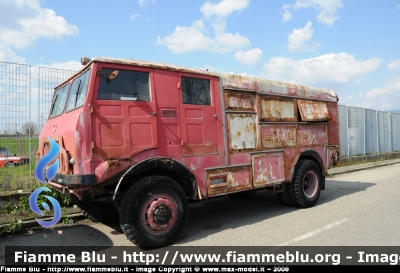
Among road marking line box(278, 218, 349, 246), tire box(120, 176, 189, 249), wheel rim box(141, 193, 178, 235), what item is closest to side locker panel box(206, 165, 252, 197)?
tire box(120, 176, 189, 249)

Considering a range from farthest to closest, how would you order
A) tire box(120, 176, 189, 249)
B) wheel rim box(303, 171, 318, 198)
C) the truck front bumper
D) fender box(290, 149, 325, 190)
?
wheel rim box(303, 171, 318, 198) < fender box(290, 149, 325, 190) < tire box(120, 176, 189, 249) < the truck front bumper

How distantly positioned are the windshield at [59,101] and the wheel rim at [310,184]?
5153mm

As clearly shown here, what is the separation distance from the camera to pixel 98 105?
173 inches

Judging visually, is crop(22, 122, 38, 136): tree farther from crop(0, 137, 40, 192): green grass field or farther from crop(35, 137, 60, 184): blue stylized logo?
crop(35, 137, 60, 184): blue stylized logo

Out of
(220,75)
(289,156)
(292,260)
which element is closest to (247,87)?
(220,75)

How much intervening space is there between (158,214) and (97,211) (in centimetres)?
186

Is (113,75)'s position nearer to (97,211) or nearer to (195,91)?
(195,91)

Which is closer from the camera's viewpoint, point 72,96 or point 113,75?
point 113,75

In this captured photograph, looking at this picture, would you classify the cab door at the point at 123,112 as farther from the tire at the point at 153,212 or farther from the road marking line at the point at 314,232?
the road marking line at the point at 314,232

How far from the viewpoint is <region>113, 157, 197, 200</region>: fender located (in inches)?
176

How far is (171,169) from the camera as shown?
480 centimetres

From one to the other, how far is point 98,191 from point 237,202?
4058 millimetres

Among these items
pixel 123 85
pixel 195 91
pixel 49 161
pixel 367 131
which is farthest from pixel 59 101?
pixel 367 131

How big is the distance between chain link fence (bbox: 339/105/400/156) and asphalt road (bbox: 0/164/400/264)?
9055 mm
